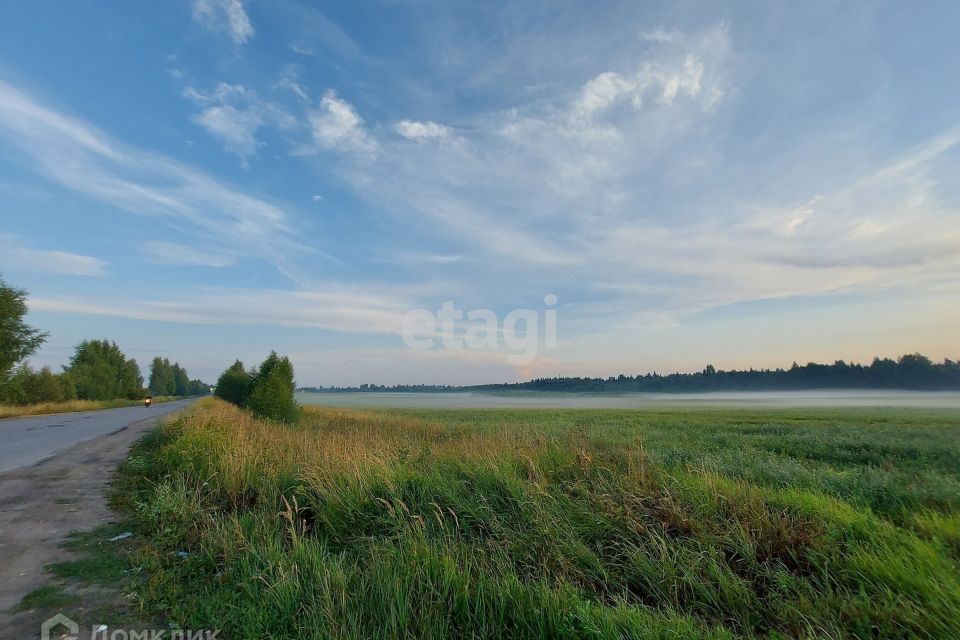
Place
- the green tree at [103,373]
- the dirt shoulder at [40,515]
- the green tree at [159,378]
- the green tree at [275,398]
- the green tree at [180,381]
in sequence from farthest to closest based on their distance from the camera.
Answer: the green tree at [180,381]
the green tree at [159,378]
the green tree at [103,373]
the green tree at [275,398]
the dirt shoulder at [40,515]

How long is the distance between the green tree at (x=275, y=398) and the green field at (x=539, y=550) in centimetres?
1788

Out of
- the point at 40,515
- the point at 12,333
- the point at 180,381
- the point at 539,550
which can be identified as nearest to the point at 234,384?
the point at 12,333

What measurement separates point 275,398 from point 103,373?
66.3 m

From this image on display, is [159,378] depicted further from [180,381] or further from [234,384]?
[234,384]

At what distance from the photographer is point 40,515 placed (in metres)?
6.42

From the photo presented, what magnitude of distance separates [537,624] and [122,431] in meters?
21.5

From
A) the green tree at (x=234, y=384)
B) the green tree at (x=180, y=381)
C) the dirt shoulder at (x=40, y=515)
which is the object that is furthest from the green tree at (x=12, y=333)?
the green tree at (x=180, y=381)

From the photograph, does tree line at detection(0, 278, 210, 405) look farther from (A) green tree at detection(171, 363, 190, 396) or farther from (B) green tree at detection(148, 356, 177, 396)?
(A) green tree at detection(171, 363, 190, 396)

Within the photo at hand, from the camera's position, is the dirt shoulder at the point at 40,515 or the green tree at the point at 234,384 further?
the green tree at the point at 234,384

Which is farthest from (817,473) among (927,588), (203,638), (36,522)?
(36,522)

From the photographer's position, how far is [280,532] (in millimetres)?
5758

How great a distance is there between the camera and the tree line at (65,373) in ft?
100

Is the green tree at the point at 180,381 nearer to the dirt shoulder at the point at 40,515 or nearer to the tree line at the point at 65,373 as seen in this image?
the tree line at the point at 65,373

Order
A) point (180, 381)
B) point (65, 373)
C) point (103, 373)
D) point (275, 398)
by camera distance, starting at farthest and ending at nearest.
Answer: point (180, 381), point (103, 373), point (65, 373), point (275, 398)
